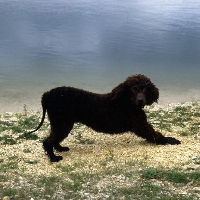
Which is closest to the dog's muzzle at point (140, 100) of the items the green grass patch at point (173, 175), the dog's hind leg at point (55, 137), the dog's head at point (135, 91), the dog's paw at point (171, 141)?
the dog's head at point (135, 91)

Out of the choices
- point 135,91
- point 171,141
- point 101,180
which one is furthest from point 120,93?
point 101,180

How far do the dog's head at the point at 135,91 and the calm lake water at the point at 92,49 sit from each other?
255 inches

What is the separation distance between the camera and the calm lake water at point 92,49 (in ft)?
51.6

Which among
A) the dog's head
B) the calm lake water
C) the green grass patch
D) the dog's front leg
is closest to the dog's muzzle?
the dog's head

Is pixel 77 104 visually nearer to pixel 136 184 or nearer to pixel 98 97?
pixel 98 97

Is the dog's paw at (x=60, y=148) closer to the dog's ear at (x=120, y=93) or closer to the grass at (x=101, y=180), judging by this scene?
the grass at (x=101, y=180)

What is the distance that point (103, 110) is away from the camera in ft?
23.8

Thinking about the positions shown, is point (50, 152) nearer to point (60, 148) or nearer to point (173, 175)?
point (60, 148)

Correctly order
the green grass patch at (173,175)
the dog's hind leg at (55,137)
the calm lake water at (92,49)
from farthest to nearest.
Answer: the calm lake water at (92,49), the dog's hind leg at (55,137), the green grass patch at (173,175)

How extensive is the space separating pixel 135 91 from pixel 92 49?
48.7 ft

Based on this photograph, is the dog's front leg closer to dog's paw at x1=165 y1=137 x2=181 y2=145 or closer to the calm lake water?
dog's paw at x1=165 y1=137 x2=181 y2=145

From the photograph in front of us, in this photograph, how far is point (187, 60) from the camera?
2028cm

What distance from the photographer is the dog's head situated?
280 inches

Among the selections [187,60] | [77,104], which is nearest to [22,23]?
[187,60]
